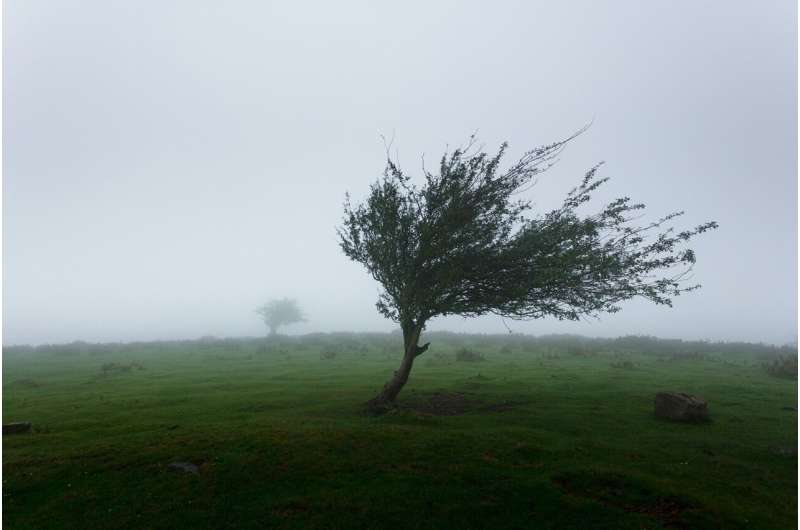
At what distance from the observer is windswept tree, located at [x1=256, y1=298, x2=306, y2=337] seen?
13162 cm

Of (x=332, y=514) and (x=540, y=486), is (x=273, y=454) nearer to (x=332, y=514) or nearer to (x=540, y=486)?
(x=332, y=514)

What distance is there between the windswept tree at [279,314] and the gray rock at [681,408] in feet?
394

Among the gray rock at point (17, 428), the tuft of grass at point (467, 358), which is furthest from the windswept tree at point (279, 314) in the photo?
the gray rock at point (17, 428)

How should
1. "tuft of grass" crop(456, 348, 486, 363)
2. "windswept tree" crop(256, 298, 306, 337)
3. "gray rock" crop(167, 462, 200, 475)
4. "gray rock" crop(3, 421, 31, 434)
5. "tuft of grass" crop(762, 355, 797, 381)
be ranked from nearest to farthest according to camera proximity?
"gray rock" crop(167, 462, 200, 475)
"gray rock" crop(3, 421, 31, 434)
"tuft of grass" crop(762, 355, 797, 381)
"tuft of grass" crop(456, 348, 486, 363)
"windswept tree" crop(256, 298, 306, 337)

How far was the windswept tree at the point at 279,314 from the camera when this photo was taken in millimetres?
131625

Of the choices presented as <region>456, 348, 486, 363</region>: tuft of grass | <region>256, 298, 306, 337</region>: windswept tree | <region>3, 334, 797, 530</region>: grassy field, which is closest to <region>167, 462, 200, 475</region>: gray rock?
<region>3, 334, 797, 530</region>: grassy field

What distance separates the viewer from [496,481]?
523 inches

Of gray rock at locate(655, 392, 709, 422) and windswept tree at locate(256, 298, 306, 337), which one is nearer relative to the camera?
gray rock at locate(655, 392, 709, 422)

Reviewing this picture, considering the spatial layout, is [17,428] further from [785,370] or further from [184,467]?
[785,370]

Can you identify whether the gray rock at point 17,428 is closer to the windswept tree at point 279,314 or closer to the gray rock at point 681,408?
the gray rock at point 681,408

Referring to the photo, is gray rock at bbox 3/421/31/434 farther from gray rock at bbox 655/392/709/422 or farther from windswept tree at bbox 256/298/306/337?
windswept tree at bbox 256/298/306/337

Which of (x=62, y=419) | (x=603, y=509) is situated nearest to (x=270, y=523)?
(x=603, y=509)

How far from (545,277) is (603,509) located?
10.7 metres

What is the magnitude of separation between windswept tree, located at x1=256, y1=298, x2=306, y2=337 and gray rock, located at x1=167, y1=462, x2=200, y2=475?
11973cm
